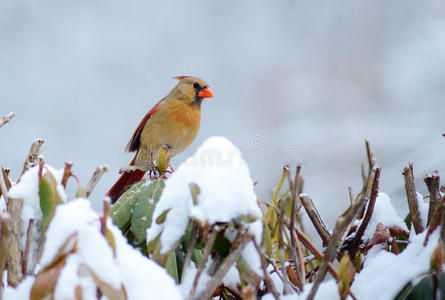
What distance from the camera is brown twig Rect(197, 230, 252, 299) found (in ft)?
1.61

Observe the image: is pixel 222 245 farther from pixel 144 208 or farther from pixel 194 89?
pixel 194 89

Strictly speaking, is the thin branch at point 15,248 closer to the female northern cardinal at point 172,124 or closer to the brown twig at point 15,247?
the brown twig at point 15,247

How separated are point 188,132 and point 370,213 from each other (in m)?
2.05

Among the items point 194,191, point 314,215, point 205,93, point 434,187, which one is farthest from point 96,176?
point 205,93

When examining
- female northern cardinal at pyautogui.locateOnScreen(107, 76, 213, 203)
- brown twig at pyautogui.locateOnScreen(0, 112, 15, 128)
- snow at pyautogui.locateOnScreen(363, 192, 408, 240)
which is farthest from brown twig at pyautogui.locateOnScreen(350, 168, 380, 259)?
female northern cardinal at pyautogui.locateOnScreen(107, 76, 213, 203)

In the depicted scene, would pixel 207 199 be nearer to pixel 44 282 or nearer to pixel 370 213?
pixel 44 282

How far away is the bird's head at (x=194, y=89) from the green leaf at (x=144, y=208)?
214cm

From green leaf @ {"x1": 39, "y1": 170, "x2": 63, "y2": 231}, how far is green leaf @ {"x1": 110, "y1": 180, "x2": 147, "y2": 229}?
18 centimetres

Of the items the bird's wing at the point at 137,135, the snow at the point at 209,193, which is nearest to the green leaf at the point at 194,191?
the snow at the point at 209,193

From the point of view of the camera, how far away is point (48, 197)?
503 millimetres

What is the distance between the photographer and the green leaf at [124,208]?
0.68m

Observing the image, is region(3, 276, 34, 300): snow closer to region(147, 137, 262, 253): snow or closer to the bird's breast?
region(147, 137, 262, 253): snow

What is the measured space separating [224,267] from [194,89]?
8.03 feet

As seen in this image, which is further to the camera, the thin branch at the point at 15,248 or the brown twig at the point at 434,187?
the brown twig at the point at 434,187
